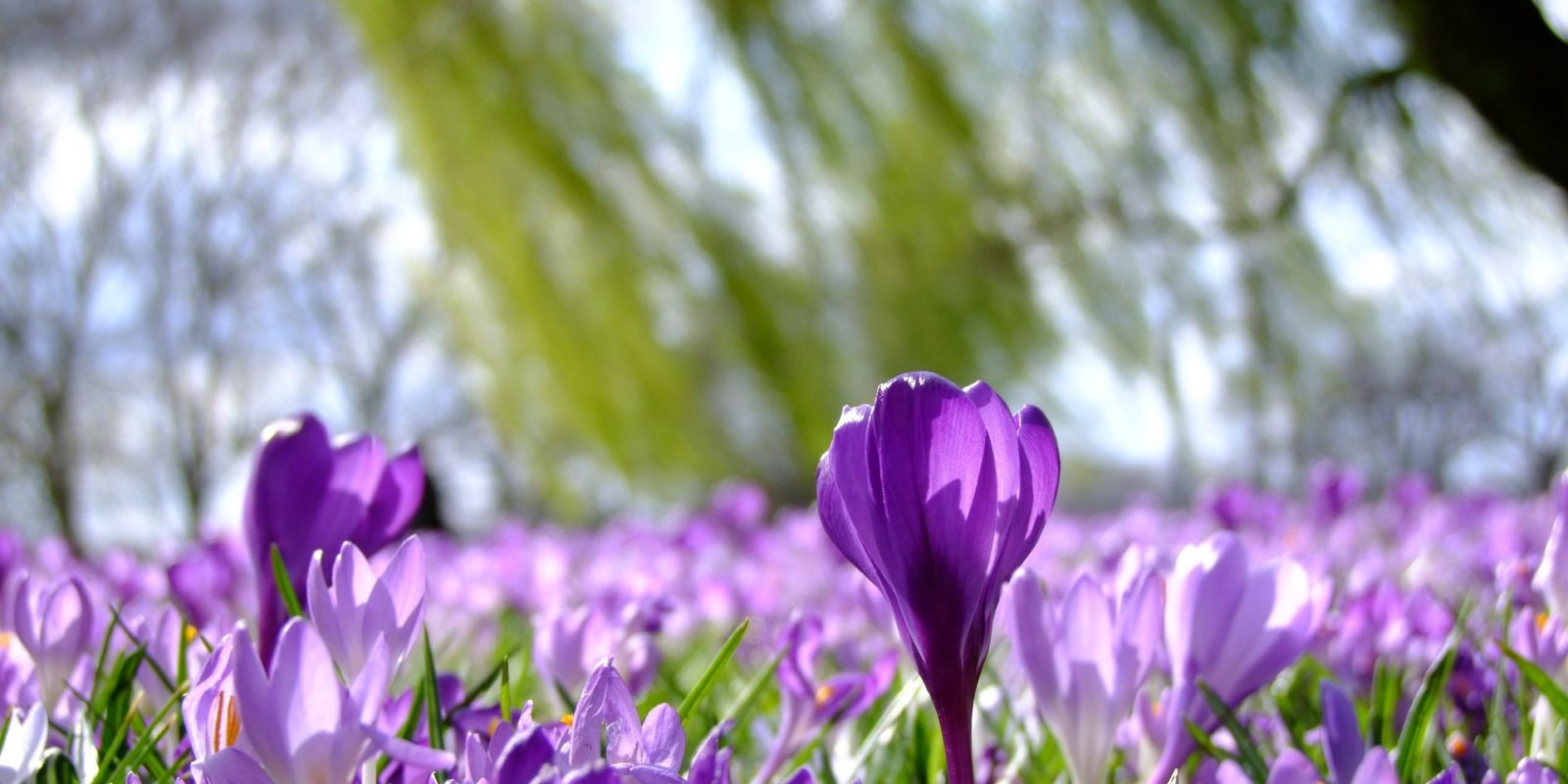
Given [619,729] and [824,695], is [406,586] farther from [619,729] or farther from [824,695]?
[824,695]

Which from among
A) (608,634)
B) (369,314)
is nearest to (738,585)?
(608,634)

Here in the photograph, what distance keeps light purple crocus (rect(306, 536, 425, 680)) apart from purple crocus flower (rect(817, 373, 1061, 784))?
0.77ft

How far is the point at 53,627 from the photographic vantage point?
38.7 inches

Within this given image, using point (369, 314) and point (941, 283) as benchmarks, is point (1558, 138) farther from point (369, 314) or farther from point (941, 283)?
point (369, 314)

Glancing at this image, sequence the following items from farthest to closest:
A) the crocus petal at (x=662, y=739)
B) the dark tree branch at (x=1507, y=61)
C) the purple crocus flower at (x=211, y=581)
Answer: the dark tree branch at (x=1507, y=61)
the purple crocus flower at (x=211, y=581)
the crocus petal at (x=662, y=739)

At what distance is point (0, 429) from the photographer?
15.2m

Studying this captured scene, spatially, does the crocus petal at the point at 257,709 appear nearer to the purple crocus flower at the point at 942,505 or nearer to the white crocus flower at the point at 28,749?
the white crocus flower at the point at 28,749

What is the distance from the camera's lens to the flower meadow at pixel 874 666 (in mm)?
600

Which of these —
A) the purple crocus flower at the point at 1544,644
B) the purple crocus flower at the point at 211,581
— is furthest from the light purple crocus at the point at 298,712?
the purple crocus flower at the point at 1544,644

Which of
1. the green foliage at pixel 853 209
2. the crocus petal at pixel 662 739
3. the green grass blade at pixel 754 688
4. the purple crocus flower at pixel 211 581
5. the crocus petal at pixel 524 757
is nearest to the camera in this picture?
the crocus petal at pixel 524 757

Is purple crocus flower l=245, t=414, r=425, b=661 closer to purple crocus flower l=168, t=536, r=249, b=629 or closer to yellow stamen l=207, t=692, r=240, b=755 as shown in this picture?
yellow stamen l=207, t=692, r=240, b=755

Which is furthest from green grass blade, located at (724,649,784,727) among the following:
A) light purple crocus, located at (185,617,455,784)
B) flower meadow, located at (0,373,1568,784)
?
light purple crocus, located at (185,617,455,784)

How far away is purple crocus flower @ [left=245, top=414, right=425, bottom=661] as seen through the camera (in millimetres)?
890

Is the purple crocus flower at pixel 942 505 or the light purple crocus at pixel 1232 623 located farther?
the light purple crocus at pixel 1232 623
